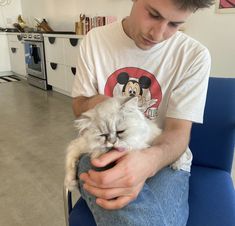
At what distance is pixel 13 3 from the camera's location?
5.65 meters

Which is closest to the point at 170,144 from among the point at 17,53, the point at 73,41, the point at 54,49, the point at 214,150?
the point at 214,150

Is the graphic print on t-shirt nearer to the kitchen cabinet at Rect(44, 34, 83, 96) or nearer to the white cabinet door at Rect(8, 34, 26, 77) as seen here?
the kitchen cabinet at Rect(44, 34, 83, 96)

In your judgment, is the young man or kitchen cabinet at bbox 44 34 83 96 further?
kitchen cabinet at bbox 44 34 83 96

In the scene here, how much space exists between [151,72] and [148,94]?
3.2 inches

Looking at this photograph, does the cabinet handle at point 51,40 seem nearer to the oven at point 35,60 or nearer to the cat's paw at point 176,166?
the oven at point 35,60

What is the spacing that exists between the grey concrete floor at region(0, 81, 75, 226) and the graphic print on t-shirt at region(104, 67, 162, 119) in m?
0.97

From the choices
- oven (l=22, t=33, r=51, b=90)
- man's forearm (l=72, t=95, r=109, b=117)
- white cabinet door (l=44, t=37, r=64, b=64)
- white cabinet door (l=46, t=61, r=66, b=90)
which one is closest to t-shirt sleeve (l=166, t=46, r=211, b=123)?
man's forearm (l=72, t=95, r=109, b=117)

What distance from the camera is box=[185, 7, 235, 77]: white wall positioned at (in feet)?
6.88

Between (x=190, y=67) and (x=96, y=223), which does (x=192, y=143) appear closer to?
(x=190, y=67)

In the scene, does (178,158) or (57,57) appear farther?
(57,57)

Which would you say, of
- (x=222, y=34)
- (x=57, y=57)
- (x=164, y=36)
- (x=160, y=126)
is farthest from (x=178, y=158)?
(x=57, y=57)

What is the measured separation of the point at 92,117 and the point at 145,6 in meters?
0.40

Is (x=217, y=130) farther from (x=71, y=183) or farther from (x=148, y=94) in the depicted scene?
(x=71, y=183)

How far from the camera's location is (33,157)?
2.30 metres
